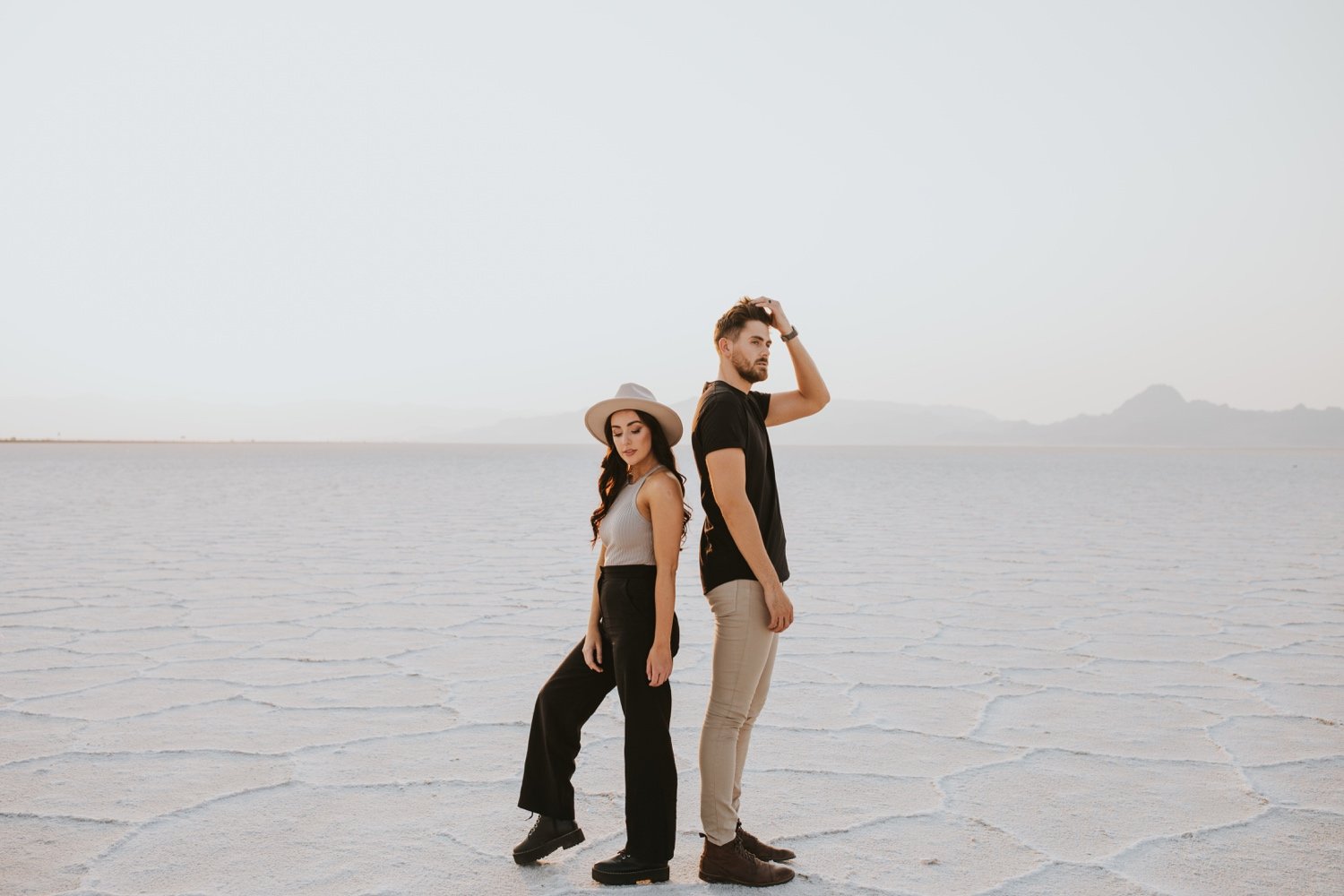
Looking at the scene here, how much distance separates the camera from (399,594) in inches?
247

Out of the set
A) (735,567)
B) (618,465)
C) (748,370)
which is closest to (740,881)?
(735,567)

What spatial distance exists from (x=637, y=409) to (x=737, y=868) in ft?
3.22

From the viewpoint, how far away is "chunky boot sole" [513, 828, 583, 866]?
2457 millimetres

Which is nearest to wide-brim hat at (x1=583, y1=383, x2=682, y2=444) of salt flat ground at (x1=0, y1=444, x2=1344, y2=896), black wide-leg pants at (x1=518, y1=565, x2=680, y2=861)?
black wide-leg pants at (x1=518, y1=565, x2=680, y2=861)

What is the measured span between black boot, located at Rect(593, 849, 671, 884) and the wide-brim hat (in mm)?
893

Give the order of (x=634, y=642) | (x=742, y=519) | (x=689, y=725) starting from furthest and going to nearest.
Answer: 1. (x=689, y=725)
2. (x=634, y=642)
3. (x=742, y=519)

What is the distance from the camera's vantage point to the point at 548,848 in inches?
96.9

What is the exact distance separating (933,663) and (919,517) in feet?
26.8

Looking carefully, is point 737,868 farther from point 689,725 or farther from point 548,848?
point 689,725

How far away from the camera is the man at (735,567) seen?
2.26 m

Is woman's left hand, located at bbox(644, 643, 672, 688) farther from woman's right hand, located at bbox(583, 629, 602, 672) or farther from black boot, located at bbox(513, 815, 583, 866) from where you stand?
black boot, located at bbox(513, 815, 583, 866)

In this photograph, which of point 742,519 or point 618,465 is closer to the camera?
point 742,519

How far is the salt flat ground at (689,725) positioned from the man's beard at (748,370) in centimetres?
107

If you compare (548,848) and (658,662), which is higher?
(658,662)
